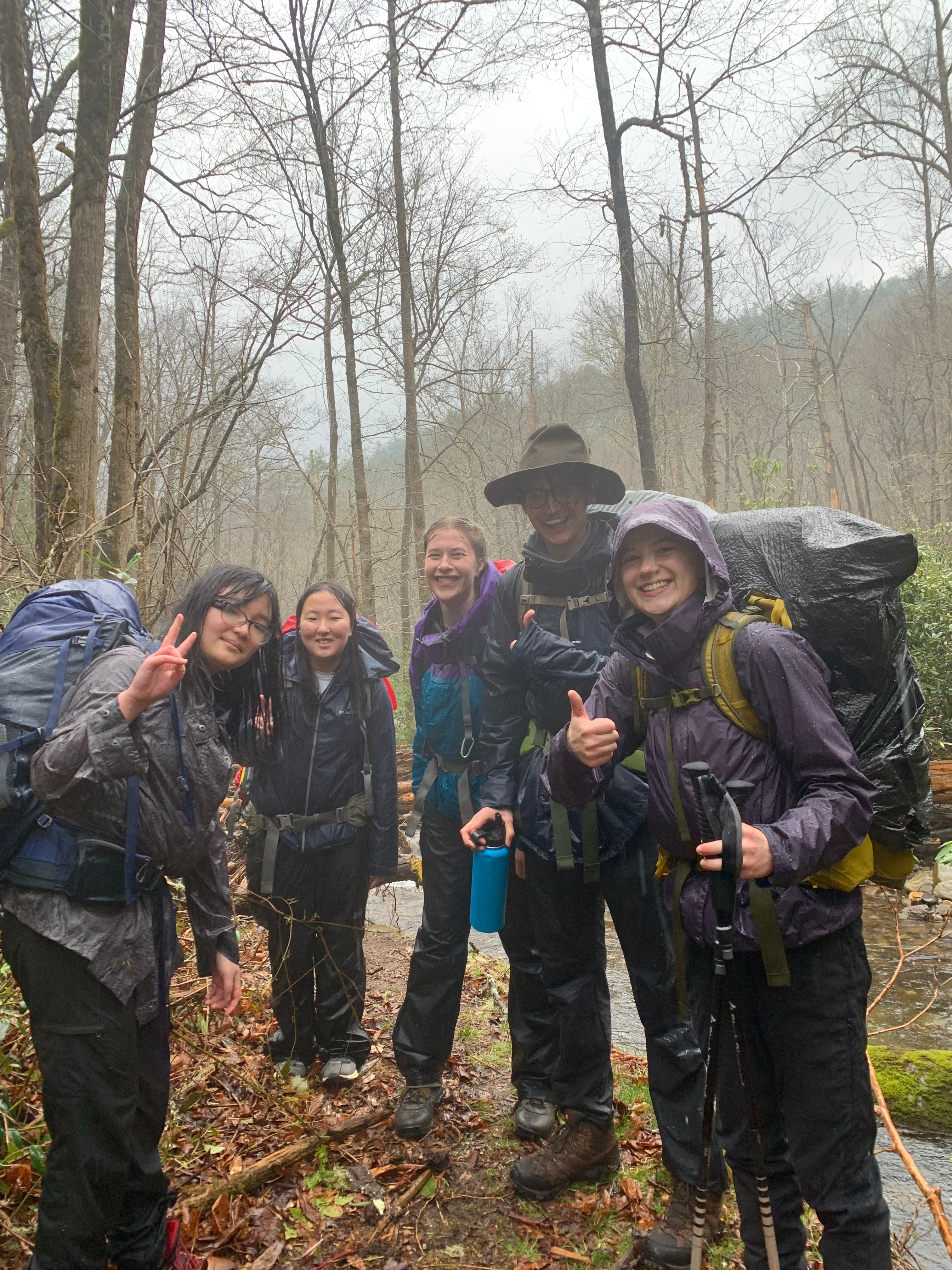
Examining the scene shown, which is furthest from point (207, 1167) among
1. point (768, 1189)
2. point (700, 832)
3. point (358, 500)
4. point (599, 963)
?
point (358, 500)

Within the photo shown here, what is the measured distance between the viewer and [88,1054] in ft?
6.41

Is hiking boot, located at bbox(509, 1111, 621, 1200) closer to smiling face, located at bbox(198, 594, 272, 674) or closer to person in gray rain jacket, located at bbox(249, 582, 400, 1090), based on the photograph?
person in gray rain jacket, located at bbox(249, 582, 400, 1090)

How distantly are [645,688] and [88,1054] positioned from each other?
1.79m

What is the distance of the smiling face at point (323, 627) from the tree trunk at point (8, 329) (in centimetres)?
515

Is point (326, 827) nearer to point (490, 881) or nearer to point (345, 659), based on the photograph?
point (345, 659)

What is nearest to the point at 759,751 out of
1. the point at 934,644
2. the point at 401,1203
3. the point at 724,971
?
the point at 724,971

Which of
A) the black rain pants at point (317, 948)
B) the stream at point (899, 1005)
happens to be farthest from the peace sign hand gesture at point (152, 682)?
the stream at point (899, 1005)

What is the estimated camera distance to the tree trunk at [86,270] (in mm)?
5270

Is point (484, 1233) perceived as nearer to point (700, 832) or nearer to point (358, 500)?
point (700, 832)

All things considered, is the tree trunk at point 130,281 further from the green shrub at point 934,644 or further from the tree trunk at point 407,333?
the green shrub at point 934,644

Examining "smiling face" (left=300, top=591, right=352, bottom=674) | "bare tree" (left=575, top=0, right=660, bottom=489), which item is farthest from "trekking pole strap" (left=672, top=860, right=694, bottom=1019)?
"bare tree" (left=575, top=0, right=660, bottom=489)

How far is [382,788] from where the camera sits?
3684 mm

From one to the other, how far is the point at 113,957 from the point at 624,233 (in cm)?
1064

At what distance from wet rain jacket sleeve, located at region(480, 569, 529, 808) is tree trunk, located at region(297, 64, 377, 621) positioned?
335 inches
